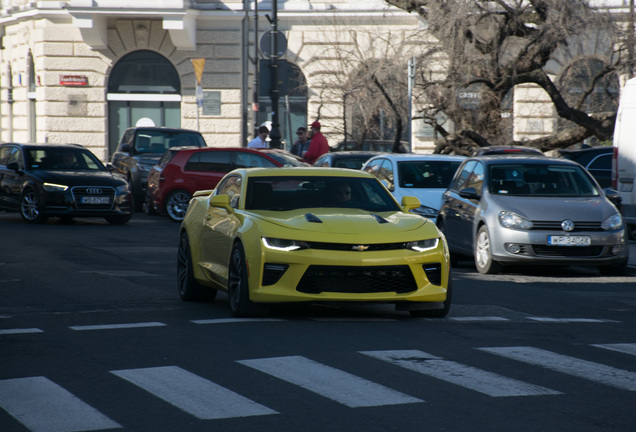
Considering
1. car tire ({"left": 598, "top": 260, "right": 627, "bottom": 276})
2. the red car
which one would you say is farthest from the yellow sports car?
the red car

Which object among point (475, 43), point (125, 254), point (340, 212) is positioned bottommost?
point (125, 254)

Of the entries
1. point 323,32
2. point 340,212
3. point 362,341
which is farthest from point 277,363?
point 323,32

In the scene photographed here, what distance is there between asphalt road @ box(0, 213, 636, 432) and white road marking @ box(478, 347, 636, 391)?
1 centimetres

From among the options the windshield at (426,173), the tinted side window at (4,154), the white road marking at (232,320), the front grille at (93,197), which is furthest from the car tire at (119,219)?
the white road marking at (232,320)

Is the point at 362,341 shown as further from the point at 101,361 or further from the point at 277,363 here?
the point at 101,361

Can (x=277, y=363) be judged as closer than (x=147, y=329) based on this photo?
Yes

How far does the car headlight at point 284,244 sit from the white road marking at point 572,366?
1.90m

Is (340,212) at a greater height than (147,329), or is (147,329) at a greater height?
(340,212)

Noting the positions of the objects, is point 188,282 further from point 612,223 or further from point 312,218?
point 612,223

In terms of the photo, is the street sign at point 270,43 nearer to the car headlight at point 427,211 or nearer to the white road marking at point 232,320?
the car headlight at point 427,211

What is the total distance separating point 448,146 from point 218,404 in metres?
23.6

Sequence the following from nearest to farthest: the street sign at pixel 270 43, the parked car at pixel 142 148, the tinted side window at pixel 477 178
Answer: the tinted side window at pixel 477 178 → the parked car at pixel 142 148 → the street sign at pixel 270 43

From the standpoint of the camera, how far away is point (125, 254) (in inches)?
672

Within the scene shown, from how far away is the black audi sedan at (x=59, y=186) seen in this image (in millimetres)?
22781
